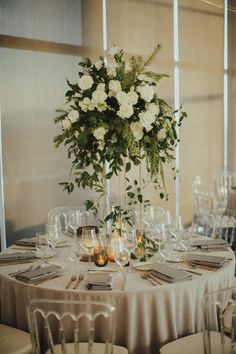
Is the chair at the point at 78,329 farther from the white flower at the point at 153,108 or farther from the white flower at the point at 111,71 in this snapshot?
the white flower at the point at 111,71

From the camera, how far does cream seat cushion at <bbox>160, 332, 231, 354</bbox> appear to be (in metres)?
2.27

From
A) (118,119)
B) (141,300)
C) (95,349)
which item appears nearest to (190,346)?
(141,300)

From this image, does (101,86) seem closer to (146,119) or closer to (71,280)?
(146,119)

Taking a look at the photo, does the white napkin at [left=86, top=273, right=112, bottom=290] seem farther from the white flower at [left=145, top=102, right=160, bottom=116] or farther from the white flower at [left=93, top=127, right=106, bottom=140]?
the white flower at [left=145, top=102, right=160, bottom=116]

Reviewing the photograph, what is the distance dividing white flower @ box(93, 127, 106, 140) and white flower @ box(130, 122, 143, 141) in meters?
0.17

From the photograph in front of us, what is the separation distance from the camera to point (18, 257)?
2920mm

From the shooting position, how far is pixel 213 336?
7.98 feet

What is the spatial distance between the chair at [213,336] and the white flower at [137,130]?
0.99 metres

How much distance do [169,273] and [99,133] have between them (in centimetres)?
90

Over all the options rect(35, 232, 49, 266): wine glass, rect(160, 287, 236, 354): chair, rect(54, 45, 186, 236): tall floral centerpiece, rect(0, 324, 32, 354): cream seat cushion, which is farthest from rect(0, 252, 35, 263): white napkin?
rect(160, 287, 236, 354): chair

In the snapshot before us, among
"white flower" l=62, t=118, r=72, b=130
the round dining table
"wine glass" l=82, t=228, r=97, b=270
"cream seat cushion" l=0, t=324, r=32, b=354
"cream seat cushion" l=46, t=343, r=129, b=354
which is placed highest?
"white flower" l=62, t=118, r=72, b=130

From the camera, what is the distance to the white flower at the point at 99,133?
251cm

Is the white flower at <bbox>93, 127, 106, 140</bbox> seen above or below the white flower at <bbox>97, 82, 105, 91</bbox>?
below

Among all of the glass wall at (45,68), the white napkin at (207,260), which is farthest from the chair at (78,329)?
the glass wall at (45,68)
